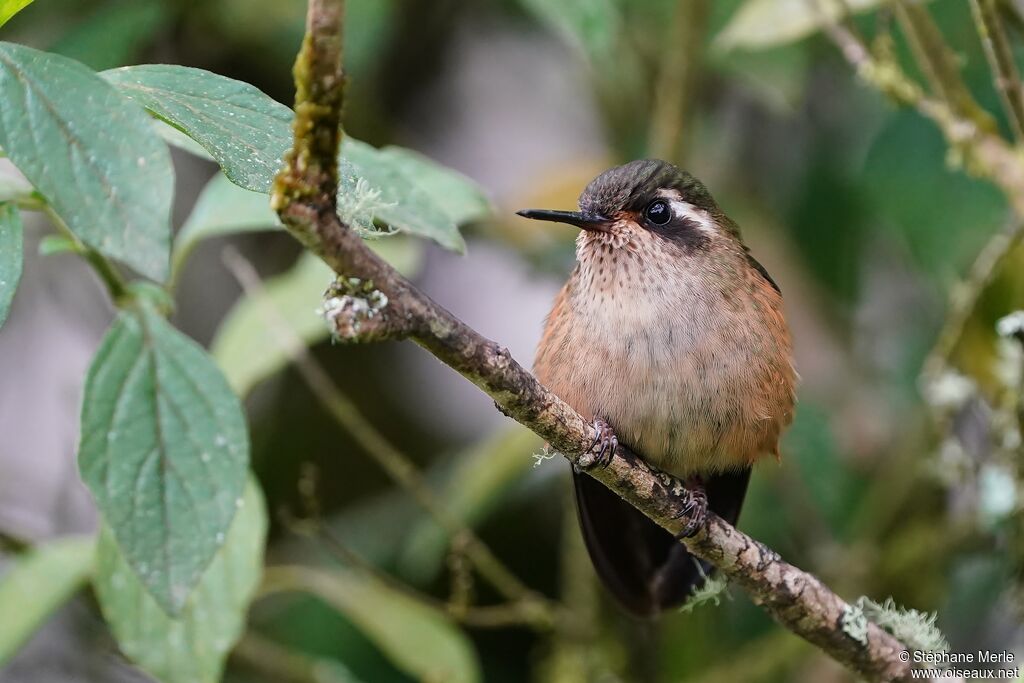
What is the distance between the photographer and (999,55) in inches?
108

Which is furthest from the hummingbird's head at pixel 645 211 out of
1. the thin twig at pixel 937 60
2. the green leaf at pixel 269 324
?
the thin twig at pixel 937 60

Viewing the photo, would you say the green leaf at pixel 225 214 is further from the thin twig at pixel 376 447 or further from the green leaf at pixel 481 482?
the green leaf at pixel 481 482

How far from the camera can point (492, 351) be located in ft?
5.50

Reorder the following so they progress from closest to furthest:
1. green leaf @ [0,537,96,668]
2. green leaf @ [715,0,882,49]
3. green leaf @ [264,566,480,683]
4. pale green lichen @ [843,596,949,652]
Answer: pale green lichen @ [843,596,949,652] < green leaf @ [0,537,96,668] < green leaf @ [715,0,882,49] < green leaf @ [264,566,480,683]

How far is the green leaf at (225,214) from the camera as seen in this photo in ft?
8.84

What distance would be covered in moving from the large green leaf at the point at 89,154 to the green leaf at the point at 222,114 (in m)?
0.16

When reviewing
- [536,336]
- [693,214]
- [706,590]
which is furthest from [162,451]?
[536,336]

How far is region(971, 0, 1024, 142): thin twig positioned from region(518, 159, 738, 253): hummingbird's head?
0.72 meters

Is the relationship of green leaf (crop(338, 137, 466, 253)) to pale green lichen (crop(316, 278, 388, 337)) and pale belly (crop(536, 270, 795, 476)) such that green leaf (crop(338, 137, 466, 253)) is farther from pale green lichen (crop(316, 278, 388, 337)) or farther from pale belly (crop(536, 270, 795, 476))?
pale belly (crop(536, 270, 795, 476))

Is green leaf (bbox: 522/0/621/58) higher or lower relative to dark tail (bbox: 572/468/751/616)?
higher

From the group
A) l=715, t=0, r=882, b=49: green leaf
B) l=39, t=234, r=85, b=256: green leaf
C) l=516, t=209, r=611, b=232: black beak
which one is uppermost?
l=715, t=0, r=882, b=49: green leaf

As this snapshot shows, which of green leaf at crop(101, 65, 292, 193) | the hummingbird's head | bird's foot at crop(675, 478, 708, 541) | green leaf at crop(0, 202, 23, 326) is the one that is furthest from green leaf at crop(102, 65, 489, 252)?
the hummingbird's head

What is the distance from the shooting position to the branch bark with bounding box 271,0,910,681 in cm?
141

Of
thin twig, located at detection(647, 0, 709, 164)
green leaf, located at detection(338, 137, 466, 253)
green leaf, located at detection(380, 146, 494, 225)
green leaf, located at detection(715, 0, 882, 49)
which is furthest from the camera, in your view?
→ thin twig, located at detection(647, 0, 709, 164)
